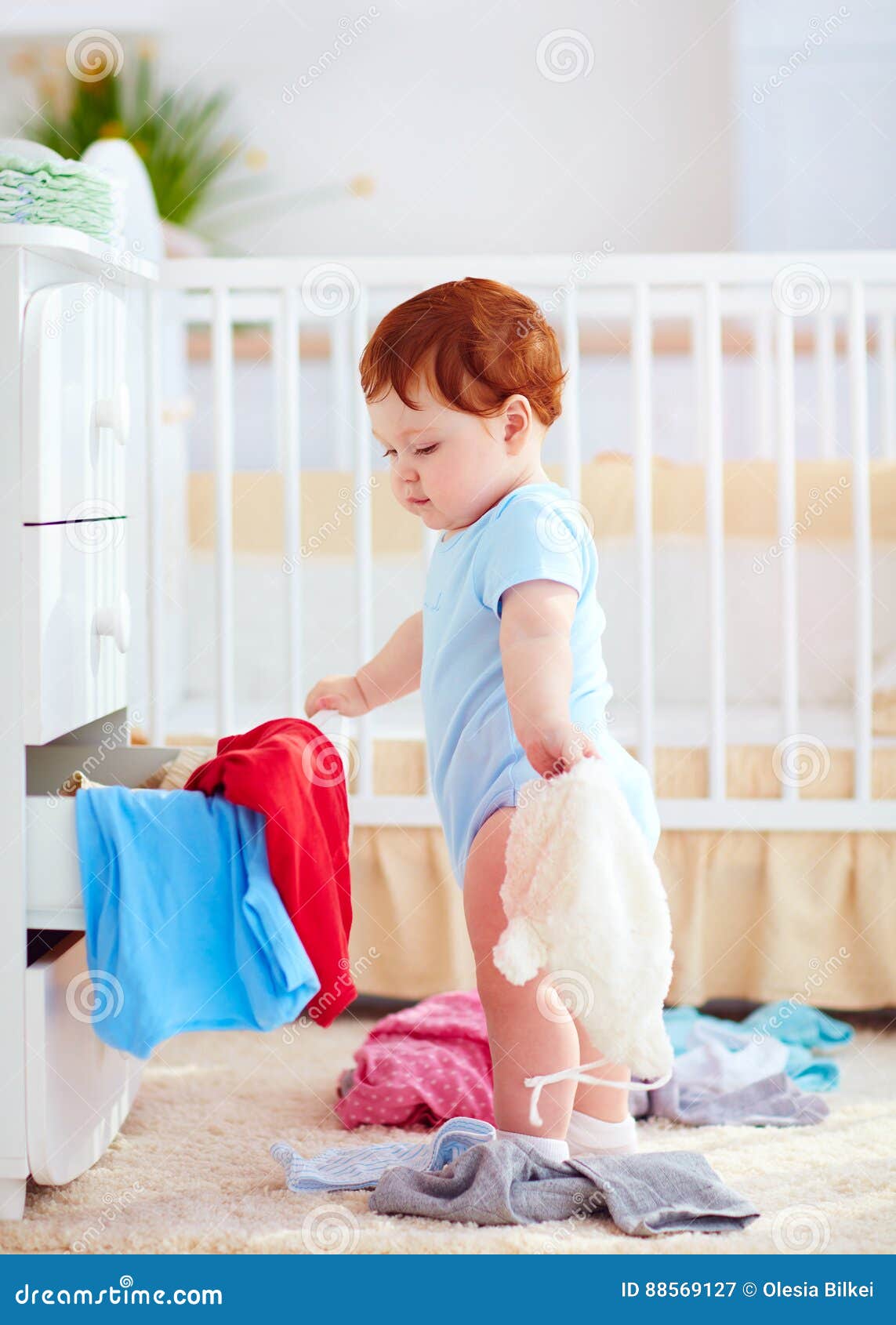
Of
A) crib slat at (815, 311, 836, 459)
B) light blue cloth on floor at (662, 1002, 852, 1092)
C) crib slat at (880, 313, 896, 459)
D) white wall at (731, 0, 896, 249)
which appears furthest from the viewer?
white wall at (731, 0, 896, 249)

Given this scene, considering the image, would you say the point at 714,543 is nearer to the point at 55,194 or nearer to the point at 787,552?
the point at 787,552

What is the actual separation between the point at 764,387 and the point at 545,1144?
172 centimetres

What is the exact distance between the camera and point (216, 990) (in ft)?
3.62

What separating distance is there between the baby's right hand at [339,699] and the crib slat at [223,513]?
0.34 meters

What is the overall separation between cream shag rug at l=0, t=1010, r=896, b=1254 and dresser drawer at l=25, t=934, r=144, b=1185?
0.13ft

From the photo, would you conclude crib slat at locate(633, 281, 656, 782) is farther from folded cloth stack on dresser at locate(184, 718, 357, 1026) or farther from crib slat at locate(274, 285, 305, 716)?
folded cloth stack on dresser at locate(184, 718, 357, 1026)

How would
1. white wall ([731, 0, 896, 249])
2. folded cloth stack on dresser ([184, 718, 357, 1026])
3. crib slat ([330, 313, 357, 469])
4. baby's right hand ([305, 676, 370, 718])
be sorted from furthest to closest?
white wall ([731, 0, 896, 249])
crib slat ([330, 313, 357, 469])
baby's right hand ([305, 676, 370, 718])
folded cloth stack on dresser ([184, 718, 357, 1026])

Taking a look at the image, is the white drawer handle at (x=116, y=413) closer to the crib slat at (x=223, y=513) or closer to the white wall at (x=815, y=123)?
the crib slat at (x=223, y=513)

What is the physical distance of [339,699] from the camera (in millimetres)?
1322

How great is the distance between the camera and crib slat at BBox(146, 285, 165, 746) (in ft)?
5.34

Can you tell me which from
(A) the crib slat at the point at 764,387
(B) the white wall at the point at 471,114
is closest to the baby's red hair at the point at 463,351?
(A) the crib slat at the point at 764,387

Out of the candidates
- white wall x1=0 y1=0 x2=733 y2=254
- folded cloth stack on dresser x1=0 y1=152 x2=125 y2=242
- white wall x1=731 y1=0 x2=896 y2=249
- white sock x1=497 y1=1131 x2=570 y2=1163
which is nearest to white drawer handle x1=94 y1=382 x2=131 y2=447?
folded cloth stack on dresser x1=0 y1=152 x2=125 y2=242

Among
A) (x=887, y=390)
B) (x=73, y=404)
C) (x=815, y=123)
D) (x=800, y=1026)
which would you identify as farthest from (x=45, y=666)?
(x=815, y=123)
